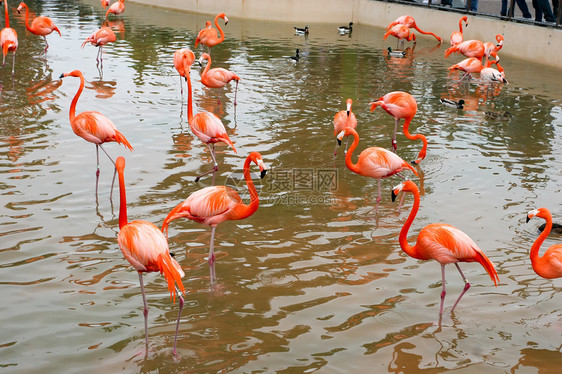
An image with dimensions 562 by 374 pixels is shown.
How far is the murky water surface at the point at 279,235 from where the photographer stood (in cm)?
464

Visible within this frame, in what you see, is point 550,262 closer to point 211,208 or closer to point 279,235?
point 279,235

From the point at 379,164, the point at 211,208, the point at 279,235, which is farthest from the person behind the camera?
the point at 379,164

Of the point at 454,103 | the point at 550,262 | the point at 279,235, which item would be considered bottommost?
the point at 279,235

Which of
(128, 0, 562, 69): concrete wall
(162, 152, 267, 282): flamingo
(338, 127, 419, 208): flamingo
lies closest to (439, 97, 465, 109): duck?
(338, 127, 419, 208): flamingo

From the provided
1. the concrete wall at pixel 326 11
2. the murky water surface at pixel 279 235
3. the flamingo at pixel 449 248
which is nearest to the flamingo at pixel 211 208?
the murky water surface at pixel 279 235

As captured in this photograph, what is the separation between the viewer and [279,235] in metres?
6.42

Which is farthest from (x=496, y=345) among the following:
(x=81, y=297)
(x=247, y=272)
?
(x=81, y=297)

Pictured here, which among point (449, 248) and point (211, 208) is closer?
point (449, 248)

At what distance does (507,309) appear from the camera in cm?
523

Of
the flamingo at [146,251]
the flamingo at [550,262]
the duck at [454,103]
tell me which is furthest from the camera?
the duck at [454,103]

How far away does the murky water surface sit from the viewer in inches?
183

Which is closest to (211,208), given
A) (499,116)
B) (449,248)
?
(449,248)

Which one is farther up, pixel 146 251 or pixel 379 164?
pixel 379 164

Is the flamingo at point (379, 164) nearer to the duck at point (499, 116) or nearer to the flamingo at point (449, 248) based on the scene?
the flamingo at point (449, 248)
